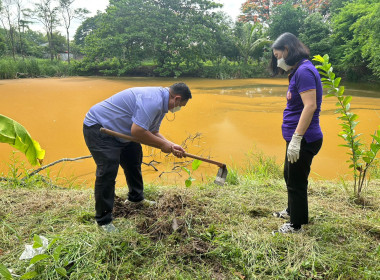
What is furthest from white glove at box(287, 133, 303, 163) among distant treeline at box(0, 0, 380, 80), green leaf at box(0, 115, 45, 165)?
distant treeline at box(0, 0, 380, 80)

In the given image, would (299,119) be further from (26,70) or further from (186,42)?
(26,70)

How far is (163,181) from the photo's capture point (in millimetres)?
3365

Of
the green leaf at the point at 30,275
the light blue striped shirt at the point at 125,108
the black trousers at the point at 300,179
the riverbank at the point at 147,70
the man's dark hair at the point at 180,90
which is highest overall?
the riverbank at the point at 147,70

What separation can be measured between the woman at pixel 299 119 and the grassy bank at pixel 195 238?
225mm

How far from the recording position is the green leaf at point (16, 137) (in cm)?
187

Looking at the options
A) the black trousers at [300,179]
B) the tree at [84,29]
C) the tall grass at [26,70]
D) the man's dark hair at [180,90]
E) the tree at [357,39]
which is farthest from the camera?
the tree at [84,29]

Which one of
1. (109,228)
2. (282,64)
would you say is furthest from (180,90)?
(109,228)

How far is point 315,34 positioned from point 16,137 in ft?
52.8

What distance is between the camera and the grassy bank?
1585 mm

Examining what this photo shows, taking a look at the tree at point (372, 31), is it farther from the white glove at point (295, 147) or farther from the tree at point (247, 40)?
the white glove at point (295, 147)

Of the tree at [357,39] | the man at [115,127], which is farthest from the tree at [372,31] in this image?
the man at [115,127]

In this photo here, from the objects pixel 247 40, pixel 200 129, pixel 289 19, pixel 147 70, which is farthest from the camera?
pixel 147 70

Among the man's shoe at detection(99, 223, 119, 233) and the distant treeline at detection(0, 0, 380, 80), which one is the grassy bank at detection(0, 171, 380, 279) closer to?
the man's shoe at detection(99, 223, 119, 233)

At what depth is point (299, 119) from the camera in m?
1.80
